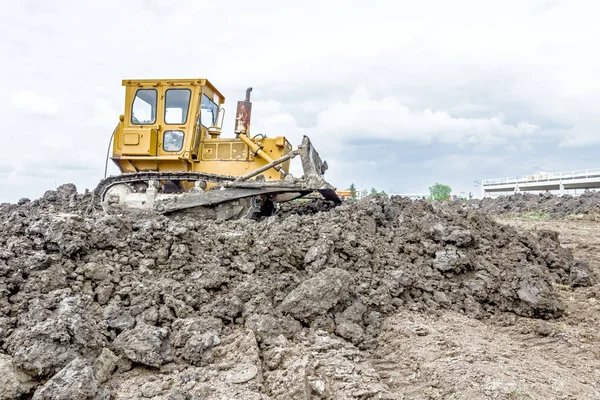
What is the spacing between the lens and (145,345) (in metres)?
3.61

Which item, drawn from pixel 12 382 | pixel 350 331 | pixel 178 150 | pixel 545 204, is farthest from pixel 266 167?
pixel 545 204

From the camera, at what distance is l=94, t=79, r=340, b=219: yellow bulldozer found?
9.40m

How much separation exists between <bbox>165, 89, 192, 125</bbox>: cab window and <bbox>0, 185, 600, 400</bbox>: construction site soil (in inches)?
180

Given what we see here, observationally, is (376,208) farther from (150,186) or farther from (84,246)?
(150,186)

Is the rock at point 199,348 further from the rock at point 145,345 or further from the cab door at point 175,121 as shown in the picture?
the cab door at point 175,121

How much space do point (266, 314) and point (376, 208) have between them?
290 centimetres

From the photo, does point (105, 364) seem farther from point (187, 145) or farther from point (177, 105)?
point (177, 105)

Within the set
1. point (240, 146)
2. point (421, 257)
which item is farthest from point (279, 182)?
point (421, 257)

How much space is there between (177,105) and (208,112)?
72 cm

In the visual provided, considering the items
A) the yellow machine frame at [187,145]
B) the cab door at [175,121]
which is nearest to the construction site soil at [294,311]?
the yellow machine frame at [187,145]

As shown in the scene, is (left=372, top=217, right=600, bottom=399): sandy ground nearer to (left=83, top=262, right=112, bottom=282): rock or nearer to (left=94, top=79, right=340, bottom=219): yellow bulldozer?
(left=83, top=262, right=112, bottom=282): rock

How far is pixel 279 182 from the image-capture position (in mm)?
8680

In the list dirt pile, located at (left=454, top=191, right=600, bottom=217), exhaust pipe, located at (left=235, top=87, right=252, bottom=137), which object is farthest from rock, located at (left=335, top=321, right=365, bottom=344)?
dirt pile, located at (left=454, top=191, right=600, bottom=217)

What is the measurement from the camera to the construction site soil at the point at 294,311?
340cm
